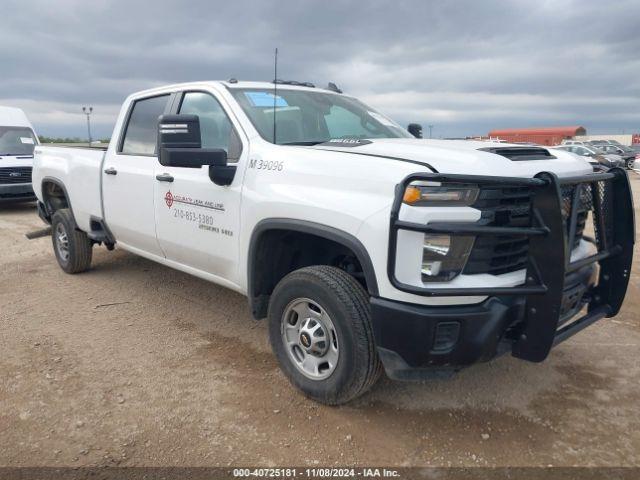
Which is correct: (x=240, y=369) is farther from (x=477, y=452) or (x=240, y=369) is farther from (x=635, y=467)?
(x=635, y=467)

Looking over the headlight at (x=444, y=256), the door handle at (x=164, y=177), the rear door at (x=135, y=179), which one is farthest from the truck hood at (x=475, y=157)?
the rear door at (x=135, y=179)

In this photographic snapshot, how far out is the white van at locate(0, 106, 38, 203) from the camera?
11.4m

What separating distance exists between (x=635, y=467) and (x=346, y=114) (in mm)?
2974

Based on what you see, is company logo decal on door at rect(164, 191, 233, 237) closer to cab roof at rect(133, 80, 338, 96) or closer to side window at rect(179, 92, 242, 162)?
side window at rect(179, 92, 242, 162)

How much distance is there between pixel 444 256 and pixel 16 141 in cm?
1247

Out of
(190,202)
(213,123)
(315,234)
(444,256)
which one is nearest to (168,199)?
(190,202)

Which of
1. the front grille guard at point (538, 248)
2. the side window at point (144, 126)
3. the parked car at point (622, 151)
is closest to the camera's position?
the front grille guard at point (538, 248)

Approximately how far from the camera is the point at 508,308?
8.59 ft

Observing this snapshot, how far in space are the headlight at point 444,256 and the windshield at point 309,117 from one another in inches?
57.8

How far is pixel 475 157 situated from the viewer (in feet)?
8.77

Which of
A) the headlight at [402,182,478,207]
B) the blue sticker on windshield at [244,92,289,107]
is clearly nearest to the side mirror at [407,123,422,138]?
the blue sticker on windshield at [244,92,289,107]

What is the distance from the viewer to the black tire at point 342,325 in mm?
2832

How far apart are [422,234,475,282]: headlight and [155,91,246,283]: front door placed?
1442 mm

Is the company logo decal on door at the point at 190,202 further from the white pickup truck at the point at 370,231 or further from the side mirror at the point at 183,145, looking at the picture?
the side mirror at the point at 183,145
